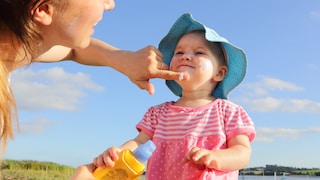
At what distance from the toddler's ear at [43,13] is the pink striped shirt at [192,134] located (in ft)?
3.38

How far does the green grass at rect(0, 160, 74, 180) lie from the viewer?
5.20 meters

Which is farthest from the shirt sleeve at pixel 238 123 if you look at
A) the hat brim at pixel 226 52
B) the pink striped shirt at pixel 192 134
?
the hat brim at pixel 226 52

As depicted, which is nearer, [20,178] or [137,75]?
[137,75]

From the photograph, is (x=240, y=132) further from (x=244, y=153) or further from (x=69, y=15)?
(x=69, y=15)

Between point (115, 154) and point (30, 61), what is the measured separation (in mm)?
541

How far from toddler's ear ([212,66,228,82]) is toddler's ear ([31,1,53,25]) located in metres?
1.16

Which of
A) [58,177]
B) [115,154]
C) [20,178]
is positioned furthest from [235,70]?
[20,178]

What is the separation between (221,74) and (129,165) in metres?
0.94

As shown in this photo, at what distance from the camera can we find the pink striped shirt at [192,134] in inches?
106

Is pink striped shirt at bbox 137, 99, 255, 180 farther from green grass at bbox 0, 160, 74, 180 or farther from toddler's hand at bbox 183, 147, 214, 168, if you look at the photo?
green grass at bbox 0, 160, 74, 180

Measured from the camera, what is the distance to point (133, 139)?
288 centimetres

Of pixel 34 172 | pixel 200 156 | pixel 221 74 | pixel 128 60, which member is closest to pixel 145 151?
pixel 200 156

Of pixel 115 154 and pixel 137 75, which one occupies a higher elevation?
pixel 137 75

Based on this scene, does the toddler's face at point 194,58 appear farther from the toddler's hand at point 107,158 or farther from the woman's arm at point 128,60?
the toddler's hand at point 107,158
